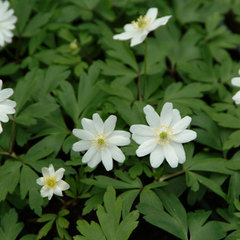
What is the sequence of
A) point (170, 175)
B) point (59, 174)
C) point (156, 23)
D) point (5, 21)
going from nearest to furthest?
1. point (59, 174)
2. point (170, 175)
3. point (156, 23)
4. point (5, 21)

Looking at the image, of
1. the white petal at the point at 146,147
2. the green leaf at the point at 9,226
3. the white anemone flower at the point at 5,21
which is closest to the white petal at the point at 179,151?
the white petal at the point at 146,147

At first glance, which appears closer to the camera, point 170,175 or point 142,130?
point 142,130

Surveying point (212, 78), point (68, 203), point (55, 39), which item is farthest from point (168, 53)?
point (68, 203)

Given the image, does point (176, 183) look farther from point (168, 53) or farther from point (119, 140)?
point (168, 53)

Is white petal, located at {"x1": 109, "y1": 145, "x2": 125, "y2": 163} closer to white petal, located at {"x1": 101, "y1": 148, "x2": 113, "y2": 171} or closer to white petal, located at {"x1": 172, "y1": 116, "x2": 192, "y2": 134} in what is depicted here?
white petal, located at {"x1": 101, "y1": 148, "x2": 113, "y2": 171}

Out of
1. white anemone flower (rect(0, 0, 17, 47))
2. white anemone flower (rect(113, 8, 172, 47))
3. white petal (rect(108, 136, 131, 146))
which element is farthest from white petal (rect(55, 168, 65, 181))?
white anemone flower (rect(0, 0, 17, 47))

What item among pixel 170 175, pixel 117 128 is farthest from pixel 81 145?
pixel 170 175

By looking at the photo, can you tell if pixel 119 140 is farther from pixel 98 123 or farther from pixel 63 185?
pixel 63 185
